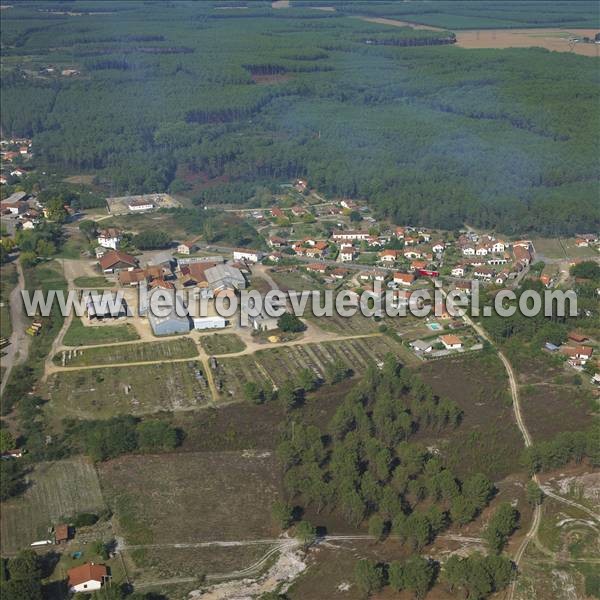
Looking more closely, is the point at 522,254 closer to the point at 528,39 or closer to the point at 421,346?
the point at 421,346

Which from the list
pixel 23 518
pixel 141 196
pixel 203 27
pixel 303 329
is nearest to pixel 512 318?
pixel 303 329

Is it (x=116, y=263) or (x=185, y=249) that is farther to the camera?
(x=185, y=249)

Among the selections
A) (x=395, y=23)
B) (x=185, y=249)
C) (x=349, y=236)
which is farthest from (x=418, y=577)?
(x=395, y=23)

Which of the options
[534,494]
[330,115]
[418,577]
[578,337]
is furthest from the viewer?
[330,115]

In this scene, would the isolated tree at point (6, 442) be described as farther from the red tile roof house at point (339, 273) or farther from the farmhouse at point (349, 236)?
→ the farmhouse at point (349, 236)

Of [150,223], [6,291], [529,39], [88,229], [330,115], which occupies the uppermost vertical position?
[529,39]

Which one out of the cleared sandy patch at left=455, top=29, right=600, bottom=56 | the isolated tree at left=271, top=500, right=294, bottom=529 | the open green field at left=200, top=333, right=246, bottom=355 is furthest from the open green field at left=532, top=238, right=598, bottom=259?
the cleared sandy patch at left=455, top=29, right=600, bottom=56

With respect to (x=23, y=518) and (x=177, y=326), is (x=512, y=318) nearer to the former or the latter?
(x=177, y=326)
